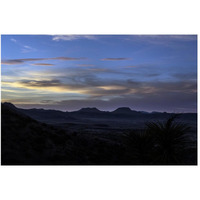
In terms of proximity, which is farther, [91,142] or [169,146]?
[91,142]

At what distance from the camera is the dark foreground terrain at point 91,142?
5547 millimetres

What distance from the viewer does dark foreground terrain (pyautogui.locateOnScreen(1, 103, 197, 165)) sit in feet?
18.2

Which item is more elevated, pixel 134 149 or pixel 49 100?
pixel 49 100

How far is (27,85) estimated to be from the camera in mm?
6578

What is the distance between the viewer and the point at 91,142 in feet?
22.1

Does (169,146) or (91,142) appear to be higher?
(169,146)

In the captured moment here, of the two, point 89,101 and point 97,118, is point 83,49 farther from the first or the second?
point 97,118

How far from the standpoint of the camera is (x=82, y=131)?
24.9ft

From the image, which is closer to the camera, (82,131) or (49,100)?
(49,100)

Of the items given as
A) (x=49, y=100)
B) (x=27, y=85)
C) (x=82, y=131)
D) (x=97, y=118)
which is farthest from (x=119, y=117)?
(x=27, y=85)
